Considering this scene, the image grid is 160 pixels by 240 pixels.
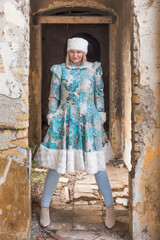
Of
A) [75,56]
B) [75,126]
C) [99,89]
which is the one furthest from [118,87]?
[75,126]

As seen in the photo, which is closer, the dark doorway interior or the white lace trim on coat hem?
the white lace trim on coat hem

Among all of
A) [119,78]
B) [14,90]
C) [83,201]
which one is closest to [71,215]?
[83,201]

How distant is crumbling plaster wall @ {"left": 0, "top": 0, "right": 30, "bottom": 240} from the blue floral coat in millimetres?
355

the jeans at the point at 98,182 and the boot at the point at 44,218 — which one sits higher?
the jeans at the point at 98,182

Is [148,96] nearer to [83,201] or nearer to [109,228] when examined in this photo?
[109,228]

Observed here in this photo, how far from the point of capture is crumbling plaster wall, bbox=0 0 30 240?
2.55m

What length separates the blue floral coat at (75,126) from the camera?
2.81 meters

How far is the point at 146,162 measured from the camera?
8.73ft

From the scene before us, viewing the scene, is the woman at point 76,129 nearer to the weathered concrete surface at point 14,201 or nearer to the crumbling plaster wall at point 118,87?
the weathered concrete surface at point 14,201

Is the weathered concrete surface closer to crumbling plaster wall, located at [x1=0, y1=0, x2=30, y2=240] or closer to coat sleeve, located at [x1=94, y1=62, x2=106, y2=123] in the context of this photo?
crumbling plaster wall, located at [x1=0, y1=0, x2=30, y2=240]

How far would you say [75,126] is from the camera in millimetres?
2879

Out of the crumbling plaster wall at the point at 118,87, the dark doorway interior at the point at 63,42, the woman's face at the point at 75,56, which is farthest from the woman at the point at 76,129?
the dark doorway interior at the point at 63,42

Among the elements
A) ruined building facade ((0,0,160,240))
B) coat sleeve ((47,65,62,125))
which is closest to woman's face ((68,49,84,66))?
coat sleeve ((47,65,62,125))

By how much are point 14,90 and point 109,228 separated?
1.72 meters
